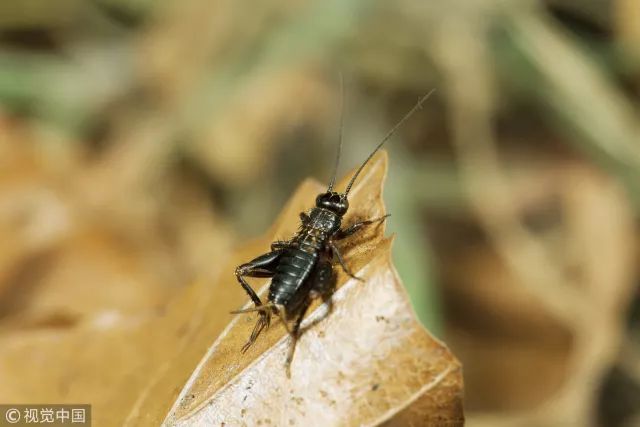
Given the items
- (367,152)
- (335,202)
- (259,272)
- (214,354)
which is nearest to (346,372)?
(214,354)

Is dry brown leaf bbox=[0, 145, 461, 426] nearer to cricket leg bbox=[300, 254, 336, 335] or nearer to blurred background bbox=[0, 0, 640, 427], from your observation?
cricket leg bbox=[300, 254, 336, 335]

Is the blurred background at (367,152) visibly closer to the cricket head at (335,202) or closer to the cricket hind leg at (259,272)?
the cricket head at (335,202)

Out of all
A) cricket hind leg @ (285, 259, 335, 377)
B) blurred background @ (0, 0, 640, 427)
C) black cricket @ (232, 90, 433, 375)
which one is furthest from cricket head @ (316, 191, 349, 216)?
blurred background @ (0, 0, 640, 427)

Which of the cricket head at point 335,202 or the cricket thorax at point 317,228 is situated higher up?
the cricket head at point 335,202

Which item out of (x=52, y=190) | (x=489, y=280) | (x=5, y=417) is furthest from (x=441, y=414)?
(x=52, y=190)

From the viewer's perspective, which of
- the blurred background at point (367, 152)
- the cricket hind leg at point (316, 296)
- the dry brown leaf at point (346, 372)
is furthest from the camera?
the blurred background at point (367, 152)

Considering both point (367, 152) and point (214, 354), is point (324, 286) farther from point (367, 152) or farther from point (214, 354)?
point (367, 152)

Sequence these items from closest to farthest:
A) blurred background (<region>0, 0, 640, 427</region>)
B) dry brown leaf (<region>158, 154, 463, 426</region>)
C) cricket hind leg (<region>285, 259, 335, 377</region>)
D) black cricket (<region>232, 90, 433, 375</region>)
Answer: dry brown leaf (<region>158, 154, 463, 426</region>)
cricket hind leg (<region>285, 259, 335, 377</region>)
black cricket (<region>232, 90, 433, 375</region>)
blurred background (<region>0, 0, 640, 427</region>)

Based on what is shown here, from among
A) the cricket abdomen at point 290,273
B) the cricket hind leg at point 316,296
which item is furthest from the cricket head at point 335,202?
the cricket hind leg at point 316,296
